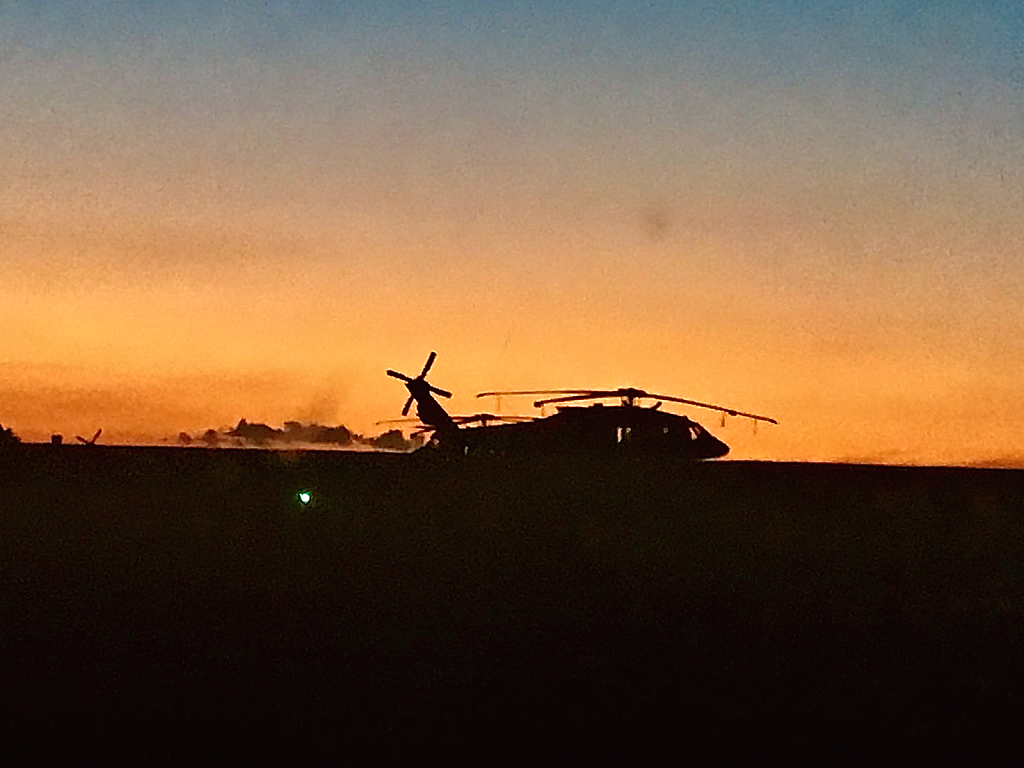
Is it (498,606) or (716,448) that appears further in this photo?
(716,448)

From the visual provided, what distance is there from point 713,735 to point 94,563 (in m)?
13.3

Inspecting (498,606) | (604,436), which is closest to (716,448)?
(604,436)

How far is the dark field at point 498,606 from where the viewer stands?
46.1ft

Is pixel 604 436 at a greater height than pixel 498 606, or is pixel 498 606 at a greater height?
pixel 604 436

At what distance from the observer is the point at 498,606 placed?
21.2m

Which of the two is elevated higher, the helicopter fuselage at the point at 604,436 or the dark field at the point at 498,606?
the helicopter fuselage at the point at 604,436

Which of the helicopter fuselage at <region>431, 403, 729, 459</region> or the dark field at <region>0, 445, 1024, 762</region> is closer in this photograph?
the dark field at <region>0, 445, 1024, 762</region>

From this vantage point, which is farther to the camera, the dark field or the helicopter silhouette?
the helicopter silhouette

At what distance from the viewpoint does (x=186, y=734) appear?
1320 cm

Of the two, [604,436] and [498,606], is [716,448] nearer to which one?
[604,436]

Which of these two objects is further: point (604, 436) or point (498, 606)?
point (604, 436)

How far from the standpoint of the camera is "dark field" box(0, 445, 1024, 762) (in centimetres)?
1406

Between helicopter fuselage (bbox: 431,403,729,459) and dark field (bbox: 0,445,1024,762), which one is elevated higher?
helicopter fuselage (bbox: 431,403,729,459)

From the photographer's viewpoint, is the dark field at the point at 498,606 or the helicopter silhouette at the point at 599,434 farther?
the helicopter silhouette at the point at 599,434
